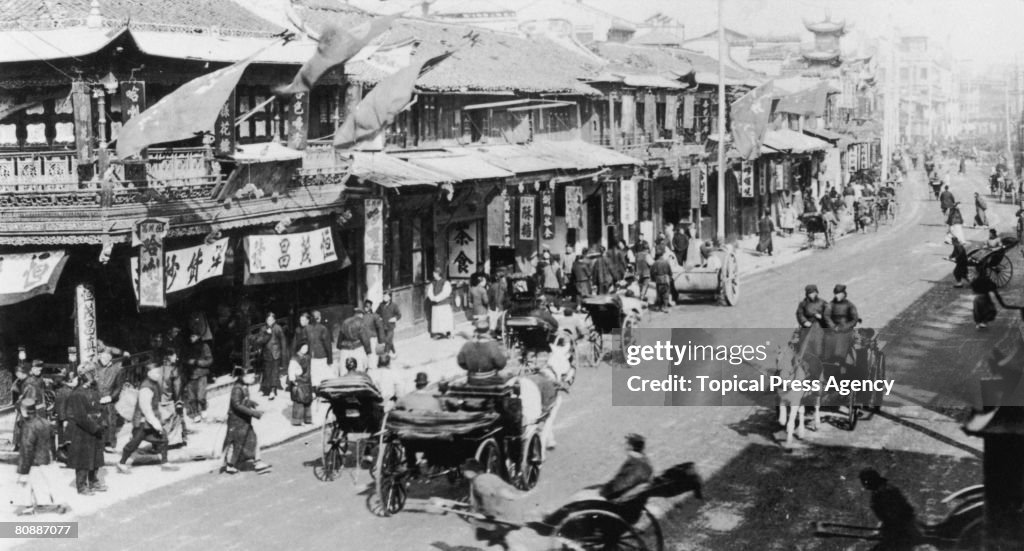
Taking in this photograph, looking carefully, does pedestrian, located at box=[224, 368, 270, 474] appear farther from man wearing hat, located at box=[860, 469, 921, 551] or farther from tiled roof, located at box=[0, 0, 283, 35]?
man wearing hat, located at box=[860, 469, 921, 551]

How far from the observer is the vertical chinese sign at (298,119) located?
871 inches

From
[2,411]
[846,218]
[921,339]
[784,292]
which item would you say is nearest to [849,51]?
[846,218]

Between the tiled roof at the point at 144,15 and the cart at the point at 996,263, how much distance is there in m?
17.2

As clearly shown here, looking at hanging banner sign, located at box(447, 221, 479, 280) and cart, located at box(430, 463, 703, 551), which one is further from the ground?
hanging banner sign, located at box(447, 221, 479, 280)

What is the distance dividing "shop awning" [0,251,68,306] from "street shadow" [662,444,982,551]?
10561mm

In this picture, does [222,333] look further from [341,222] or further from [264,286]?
[341,222]

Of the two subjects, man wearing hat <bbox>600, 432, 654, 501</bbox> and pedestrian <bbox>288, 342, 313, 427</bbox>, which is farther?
pedestrian <bbox>288, 342, 313, 427</bbox>

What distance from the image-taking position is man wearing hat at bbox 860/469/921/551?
10.2m

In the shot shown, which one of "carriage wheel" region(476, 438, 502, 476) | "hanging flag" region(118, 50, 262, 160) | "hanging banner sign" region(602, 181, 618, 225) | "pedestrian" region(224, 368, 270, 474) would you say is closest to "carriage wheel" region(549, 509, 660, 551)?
"carriage wheel" region(476, 438, 502, 476)

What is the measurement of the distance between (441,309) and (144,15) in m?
10.0

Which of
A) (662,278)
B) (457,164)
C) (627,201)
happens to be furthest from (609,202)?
(457,164)

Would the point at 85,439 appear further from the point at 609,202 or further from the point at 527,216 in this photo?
the point at 609,202

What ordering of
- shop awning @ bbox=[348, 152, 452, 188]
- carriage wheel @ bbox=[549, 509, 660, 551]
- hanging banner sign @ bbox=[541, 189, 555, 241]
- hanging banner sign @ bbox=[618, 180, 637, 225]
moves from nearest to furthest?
carriage wheel @ bbox=[549, 509, 660, 551]
shop awning @ bbox=[348, 152, 452, 188]
hanging banner sign @ bbox=[541, 189, 555, 241]
hanging banner sign @ bbox=[618, 180, 637, 225]

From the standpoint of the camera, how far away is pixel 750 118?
3634cm
